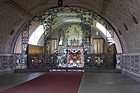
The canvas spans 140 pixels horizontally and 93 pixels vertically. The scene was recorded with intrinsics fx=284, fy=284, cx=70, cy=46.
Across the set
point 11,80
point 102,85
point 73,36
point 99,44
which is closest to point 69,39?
point 73,36

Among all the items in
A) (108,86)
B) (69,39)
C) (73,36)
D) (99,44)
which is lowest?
(108,86)

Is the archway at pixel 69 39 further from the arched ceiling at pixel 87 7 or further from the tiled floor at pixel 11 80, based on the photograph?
the tiled floor at pixel 11 80

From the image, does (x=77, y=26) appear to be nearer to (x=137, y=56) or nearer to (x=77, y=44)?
(x=77, y=44)

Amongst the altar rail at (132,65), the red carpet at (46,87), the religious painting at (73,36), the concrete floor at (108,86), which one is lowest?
the concrete floor at (108,86)

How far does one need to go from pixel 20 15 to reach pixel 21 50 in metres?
4.65

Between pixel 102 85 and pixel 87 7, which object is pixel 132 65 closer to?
pixel 102 85

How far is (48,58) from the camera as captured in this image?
17.7 m

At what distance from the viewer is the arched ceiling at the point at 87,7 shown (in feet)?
33.7

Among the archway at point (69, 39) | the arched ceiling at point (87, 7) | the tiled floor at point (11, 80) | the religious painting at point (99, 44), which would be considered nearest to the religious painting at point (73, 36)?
the archway at point (69, 39)

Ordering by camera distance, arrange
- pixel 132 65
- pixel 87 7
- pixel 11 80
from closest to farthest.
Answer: pixel 11 80
pixel 132 65
pixel 87 7

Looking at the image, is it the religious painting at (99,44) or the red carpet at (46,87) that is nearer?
the red carpet at (46,87)

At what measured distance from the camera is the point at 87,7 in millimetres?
14844

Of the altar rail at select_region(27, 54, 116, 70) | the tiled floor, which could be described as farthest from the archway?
the tiled floor

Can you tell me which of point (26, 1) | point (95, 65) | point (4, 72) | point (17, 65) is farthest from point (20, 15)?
point (95, 65)
